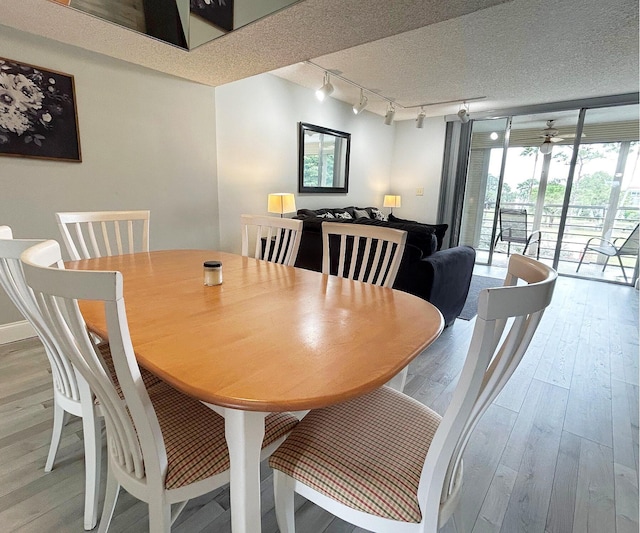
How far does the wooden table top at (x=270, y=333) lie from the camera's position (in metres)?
0.70

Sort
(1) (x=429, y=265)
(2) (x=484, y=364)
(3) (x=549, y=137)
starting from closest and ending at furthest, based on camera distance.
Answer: (2) (x=484, y=364) → (1) (x=429, y=265) → (3) (x=549, y=137)

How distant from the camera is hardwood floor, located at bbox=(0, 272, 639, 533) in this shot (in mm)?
1208

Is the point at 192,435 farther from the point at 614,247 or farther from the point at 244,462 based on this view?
the point at 614,247

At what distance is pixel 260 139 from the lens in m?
3.81

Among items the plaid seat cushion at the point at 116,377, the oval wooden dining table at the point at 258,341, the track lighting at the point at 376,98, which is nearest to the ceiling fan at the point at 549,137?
the track lighting at the point at 376,98

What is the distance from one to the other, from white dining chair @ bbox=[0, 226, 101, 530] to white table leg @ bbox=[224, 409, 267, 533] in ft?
2.04

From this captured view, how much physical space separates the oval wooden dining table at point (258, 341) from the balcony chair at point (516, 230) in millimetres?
5034

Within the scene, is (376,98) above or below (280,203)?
above

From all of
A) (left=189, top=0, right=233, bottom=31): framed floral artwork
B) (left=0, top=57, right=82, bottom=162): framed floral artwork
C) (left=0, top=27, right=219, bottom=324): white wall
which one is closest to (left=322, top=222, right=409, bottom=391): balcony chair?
(left=189, top=0, right=233, bottom=31): framed floral artwork

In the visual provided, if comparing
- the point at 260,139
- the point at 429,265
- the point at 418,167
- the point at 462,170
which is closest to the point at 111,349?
the point at 429,265

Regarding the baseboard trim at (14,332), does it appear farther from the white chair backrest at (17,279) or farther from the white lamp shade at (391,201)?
the white lamp shade at (391,201)

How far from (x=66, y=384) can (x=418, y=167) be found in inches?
231

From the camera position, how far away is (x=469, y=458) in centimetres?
152

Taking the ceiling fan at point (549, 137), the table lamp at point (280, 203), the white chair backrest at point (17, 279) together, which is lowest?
the white chair backrest at point (17, 279)
